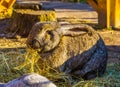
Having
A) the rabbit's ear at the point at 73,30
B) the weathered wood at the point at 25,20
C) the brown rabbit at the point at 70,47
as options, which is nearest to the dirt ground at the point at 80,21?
the weathered wood at the point at 25,20

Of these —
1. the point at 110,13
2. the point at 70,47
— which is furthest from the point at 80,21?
the point at 70,47

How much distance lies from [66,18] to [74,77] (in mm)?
6827

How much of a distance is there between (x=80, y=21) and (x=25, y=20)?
85.4 inches

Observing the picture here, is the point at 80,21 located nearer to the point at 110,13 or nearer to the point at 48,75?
the point at 110,13

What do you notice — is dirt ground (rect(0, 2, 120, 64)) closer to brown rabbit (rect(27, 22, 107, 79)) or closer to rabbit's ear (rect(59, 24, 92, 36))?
brown rabbit (rect(27, 22, 107, 79))

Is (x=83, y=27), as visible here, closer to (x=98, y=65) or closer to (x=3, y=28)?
(x=98, y=65)

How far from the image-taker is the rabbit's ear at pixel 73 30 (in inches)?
182

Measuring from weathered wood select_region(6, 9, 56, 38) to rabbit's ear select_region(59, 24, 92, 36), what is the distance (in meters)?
3.88

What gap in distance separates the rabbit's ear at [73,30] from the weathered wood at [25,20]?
3882 mm

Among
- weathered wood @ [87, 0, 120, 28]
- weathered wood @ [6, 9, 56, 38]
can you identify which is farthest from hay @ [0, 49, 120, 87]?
weathered wood @ [87, 0, 120, 28]

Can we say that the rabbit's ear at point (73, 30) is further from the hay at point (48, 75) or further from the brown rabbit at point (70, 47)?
the hay at point (48, 75)

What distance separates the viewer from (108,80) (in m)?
4.67

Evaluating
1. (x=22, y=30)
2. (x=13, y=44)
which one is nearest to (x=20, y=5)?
(x=22, y=30)

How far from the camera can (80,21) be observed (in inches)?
428
